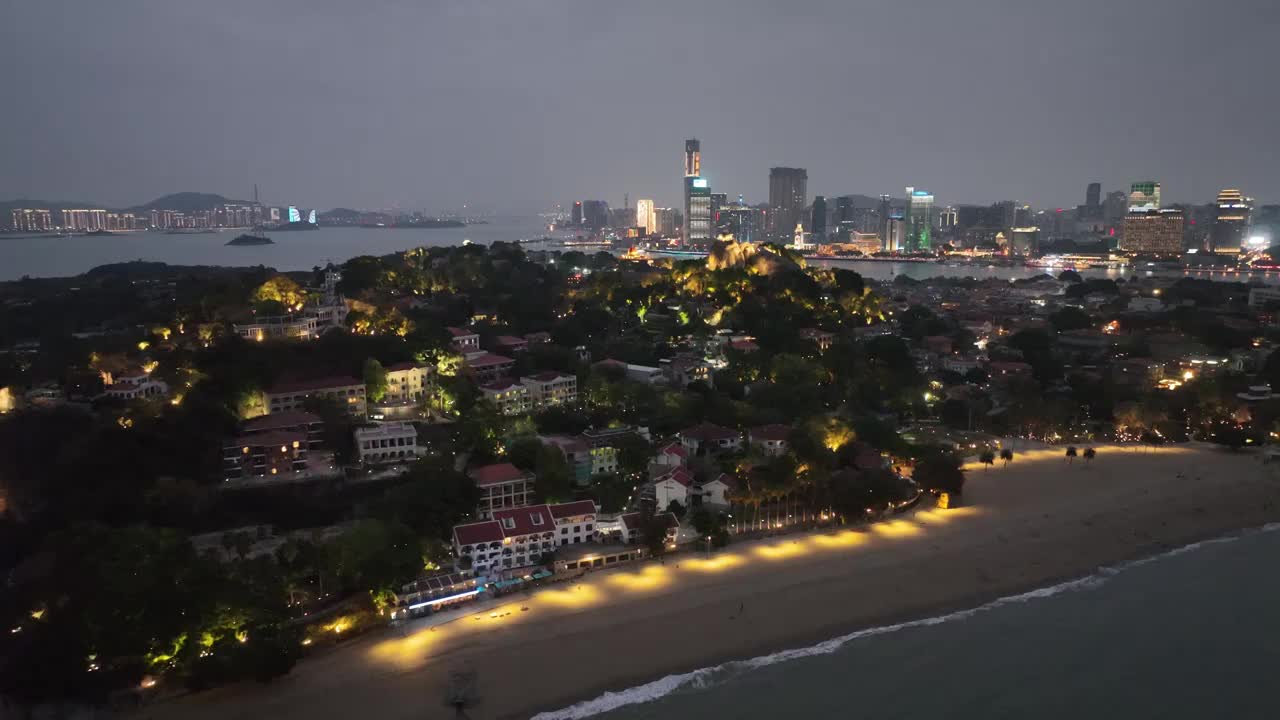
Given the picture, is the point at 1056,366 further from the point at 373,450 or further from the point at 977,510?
the point at 373,450

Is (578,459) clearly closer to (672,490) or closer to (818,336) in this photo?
(672,490)

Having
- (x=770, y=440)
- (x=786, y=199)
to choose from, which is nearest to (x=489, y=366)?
(x=770, y=440)

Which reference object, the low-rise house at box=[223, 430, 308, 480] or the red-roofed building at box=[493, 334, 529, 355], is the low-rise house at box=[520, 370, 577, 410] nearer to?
the red-roofed building at box=[493, 334, 529, 355]

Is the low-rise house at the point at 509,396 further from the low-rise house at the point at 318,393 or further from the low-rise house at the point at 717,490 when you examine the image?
the low-rise house at the point at 717,490

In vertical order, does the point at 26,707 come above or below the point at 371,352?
below

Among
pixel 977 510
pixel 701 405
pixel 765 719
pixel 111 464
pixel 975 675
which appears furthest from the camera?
pixel 701 405

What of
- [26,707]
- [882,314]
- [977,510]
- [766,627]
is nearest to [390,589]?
[26,707]
